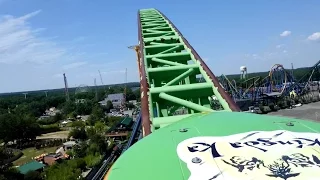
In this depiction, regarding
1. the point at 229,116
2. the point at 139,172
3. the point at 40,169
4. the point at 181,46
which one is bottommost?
the point at 40,169

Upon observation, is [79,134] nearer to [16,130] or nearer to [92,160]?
[16,130]

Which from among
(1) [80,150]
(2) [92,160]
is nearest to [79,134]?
(1) [80,150]

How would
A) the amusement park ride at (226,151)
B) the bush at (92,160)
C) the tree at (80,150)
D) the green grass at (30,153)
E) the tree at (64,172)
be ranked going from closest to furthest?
the amusement park ride at (226,151)
the tree at (64,172)
the bush at (92,160)
the tree at (80,150)
the green grass at (30,153)

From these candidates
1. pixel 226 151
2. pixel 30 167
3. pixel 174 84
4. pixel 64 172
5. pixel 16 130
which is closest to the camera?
pixel 226 151

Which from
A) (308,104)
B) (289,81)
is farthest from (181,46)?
(289,81)

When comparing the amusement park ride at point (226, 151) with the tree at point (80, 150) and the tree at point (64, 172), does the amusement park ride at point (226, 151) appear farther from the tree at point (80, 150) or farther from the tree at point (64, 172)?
the tree at point (80, 150)

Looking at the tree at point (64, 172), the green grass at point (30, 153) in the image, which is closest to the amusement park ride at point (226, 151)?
the tree at point (64, 172)

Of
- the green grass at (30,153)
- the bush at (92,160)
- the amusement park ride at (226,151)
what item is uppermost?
the amusement park ride at (226,151)

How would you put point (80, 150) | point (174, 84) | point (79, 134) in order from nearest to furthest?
point (174, 84) < point (80, 150) < point (79, 134)

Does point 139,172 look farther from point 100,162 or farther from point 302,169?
point 100,162
